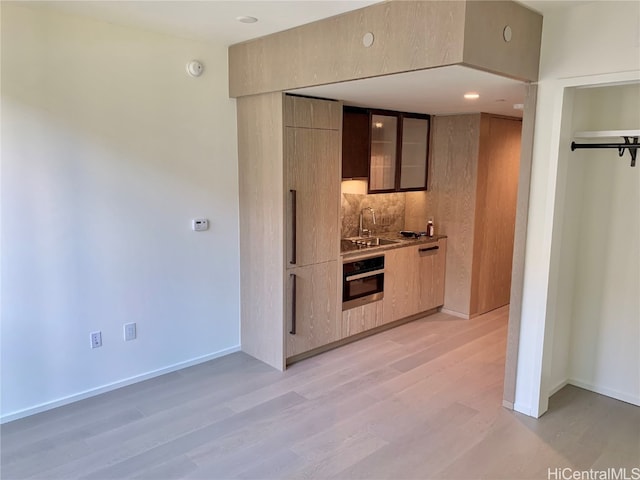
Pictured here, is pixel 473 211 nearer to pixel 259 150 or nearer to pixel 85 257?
pixel 259 150

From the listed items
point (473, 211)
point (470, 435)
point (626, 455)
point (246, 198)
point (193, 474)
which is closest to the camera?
point (193, 474)

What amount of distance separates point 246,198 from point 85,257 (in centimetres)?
132

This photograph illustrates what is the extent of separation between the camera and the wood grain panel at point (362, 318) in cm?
442

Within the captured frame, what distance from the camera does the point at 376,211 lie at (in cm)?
534

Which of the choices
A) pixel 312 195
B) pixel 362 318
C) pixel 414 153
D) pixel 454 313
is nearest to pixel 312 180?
pixel 312 195

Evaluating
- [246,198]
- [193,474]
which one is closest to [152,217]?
[246,198]

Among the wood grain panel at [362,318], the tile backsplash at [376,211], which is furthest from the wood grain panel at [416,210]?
the wood grain panel at [362,318]

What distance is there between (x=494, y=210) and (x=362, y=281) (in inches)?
69.9

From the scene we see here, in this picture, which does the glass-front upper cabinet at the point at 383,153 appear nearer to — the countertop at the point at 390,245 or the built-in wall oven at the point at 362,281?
the countertop at the point at 390,245

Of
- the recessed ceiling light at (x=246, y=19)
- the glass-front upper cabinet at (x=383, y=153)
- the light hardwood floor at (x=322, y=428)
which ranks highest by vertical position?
the recessed ceiling light at (x=246, y=19)

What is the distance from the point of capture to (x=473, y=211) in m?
5.01

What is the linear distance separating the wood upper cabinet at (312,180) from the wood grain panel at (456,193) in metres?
1.60

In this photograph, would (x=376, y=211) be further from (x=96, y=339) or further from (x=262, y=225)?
(x=96, y=339)

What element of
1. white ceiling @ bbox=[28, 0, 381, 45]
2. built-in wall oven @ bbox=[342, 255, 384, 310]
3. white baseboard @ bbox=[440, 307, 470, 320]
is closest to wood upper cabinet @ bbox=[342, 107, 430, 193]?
built-in wall oven @ bbox=[342, 255, 384, 310]
